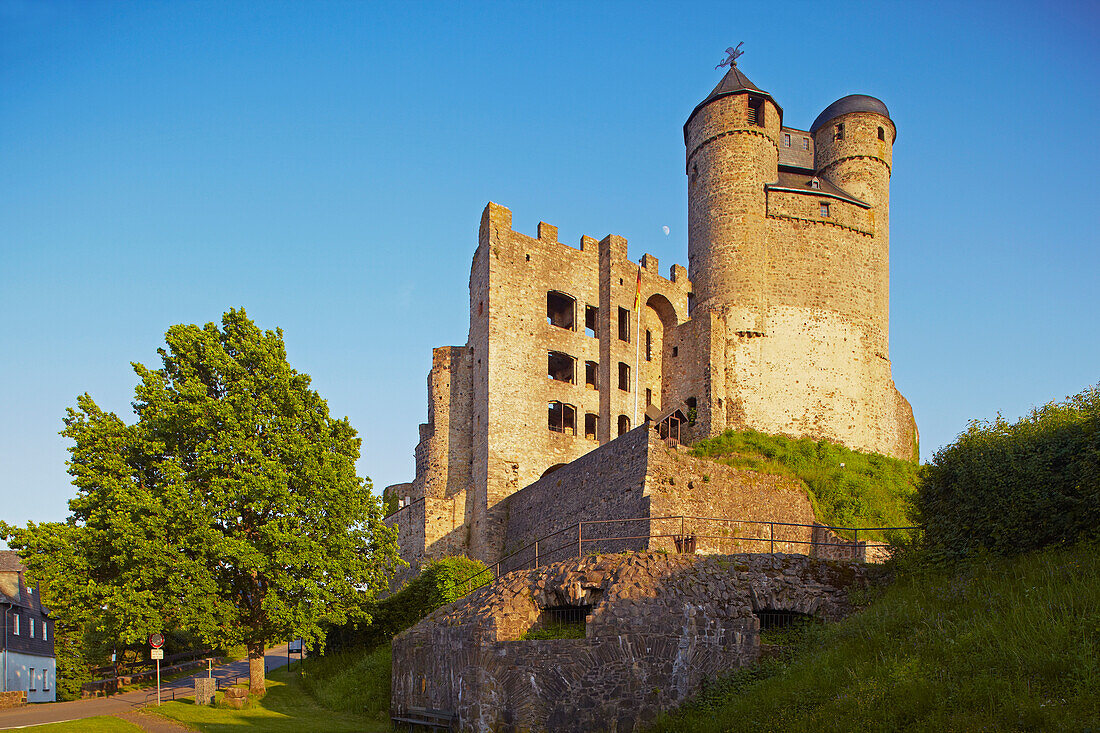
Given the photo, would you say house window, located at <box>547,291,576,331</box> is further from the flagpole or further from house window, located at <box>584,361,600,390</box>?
the flagpole

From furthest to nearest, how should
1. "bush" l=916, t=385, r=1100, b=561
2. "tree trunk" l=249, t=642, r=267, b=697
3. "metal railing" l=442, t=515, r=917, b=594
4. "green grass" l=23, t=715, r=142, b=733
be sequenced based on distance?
1. "tree trunk" l=249, t=642, r=267, b=697
2. "metal railing" l=442, t=515, r=917, b=594
3. "green grass" l=23, t=715, r=142, b=733
4. "bush" l=916, t=385, r=1100, b=561

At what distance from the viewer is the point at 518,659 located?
53.0 ft

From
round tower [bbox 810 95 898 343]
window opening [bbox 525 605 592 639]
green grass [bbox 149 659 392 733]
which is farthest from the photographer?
round tower [bbox 810 95 898 343]

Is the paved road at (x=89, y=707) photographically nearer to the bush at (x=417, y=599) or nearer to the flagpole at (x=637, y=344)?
the bush at (x=417, y=599)

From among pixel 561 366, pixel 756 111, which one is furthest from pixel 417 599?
pixel 756 111

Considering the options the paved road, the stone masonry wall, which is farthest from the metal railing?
the paved road

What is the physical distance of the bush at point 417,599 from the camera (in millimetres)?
27438

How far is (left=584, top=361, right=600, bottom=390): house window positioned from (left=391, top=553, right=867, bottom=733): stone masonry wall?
22.8 metres

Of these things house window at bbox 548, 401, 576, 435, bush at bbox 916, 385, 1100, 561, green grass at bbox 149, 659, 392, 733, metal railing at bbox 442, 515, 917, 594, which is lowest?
green grass at bbox 149, 659, 392, 733

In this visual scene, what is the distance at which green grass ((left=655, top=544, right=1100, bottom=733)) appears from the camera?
10547mm

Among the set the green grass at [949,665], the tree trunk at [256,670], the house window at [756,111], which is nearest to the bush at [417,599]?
the tree trunk at [256,670]

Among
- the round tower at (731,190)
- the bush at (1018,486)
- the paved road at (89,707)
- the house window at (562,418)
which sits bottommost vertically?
the paved road at (89,707)

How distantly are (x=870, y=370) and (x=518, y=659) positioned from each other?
28940 mm

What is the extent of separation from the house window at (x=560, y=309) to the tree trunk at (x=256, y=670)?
21.4 metres
